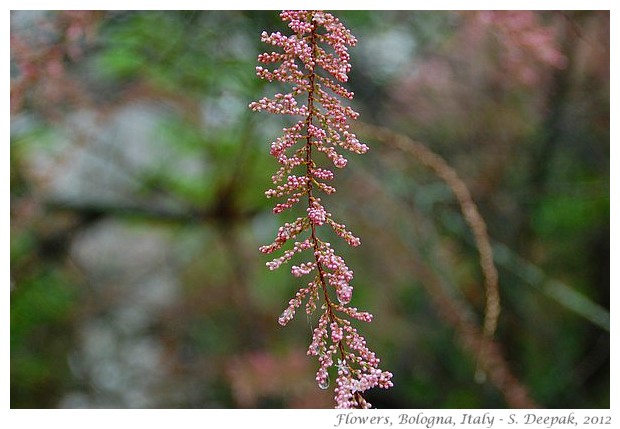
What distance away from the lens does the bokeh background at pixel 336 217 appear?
1.61 meters

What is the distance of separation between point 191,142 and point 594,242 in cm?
123

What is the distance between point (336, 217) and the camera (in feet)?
5.67

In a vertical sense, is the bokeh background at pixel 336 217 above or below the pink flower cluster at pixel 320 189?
above

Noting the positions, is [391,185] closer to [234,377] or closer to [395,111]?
[395,111]

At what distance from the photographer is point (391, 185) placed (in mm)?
1619

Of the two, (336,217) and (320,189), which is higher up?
(336,217)

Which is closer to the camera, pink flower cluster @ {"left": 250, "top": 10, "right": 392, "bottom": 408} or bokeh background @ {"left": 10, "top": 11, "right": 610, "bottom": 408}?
pink flower cluster @ {"left": 250, "top": 10, "right": 392, "bottom": 408}

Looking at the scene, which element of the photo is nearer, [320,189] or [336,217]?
[320,189]

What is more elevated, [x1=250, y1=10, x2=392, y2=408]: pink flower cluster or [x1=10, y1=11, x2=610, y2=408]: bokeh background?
[x1=10, y1=11, x2=610, y2=408]: bokeh background

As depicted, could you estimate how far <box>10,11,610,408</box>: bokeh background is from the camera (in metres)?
1.61

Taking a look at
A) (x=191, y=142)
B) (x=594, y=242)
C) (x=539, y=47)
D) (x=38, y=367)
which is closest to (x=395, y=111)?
(x=191, y=142)

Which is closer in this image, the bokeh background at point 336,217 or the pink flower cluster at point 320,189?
the pink flower cluster at point 320,189

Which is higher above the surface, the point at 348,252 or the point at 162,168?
the point at 162,168
